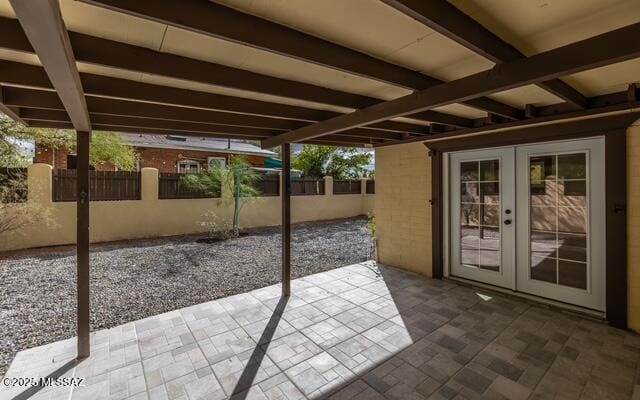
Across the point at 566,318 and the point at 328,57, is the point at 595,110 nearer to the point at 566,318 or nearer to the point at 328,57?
the point at 566,318

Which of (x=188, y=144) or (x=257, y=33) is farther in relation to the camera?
(x=188, y=144)

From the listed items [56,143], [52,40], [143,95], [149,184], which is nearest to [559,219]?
[143,95]

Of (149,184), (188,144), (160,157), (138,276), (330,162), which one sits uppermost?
(188,144)

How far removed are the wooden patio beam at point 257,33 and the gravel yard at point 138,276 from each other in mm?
3206

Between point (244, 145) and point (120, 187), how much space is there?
7077 millimetres

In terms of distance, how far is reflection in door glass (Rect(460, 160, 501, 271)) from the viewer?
4.30 m

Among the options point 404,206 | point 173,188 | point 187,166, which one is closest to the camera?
point 404,206

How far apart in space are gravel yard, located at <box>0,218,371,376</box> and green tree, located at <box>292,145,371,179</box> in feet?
24.7

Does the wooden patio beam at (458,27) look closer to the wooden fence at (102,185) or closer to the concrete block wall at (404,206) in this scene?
the concrete block wall at (404,206)

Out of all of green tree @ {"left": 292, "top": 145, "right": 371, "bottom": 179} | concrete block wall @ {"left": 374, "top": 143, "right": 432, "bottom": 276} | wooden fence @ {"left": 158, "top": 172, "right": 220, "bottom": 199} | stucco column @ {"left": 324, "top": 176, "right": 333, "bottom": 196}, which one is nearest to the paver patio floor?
concrete block wall @ {"left": 374, "top": 143, "right": 432, "bottom": 276}

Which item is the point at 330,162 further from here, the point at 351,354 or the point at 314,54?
the point at 314,54

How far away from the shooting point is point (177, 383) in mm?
2381

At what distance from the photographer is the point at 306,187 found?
11.9 meters

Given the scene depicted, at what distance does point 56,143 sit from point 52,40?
886 cm
